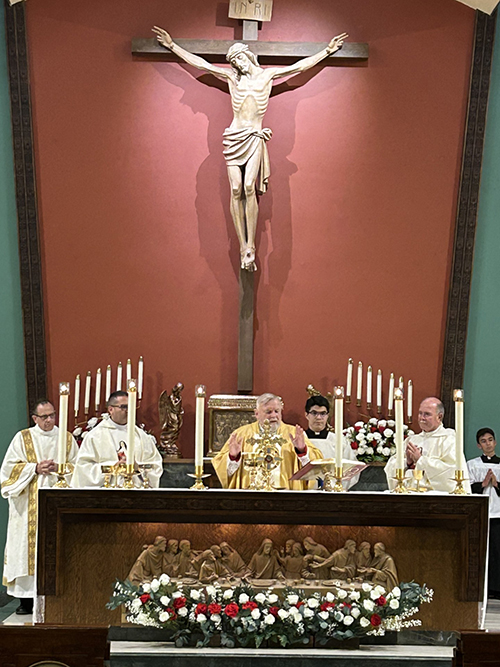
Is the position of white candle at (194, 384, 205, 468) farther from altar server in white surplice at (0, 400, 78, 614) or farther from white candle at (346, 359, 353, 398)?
white candle at (346, 359, 353, 398)

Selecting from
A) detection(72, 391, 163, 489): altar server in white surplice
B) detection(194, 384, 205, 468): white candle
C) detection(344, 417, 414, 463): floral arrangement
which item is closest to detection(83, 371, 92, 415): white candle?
detection(72, 391, 163, 489): altar server in white surplice

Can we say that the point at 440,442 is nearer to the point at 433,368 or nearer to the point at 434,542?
the point at 434,542

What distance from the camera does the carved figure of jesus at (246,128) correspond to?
692cm

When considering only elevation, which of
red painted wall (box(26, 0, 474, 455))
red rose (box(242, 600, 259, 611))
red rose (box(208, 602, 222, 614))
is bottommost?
red rose (box(208, 602, 222, 614))

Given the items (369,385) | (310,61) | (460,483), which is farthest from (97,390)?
(460,483)

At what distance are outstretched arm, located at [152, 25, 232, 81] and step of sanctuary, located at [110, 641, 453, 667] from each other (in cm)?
457

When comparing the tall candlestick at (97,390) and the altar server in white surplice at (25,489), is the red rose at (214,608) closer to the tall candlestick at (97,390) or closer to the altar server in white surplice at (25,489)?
the altar server in white surplice at (25,489)

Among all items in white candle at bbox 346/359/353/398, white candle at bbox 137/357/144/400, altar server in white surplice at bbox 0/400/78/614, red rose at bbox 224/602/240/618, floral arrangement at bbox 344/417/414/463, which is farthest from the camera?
white candle at bbox 346/359/353/398

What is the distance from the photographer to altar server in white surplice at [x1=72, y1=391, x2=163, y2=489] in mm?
5250

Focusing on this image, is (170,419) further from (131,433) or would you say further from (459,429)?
(459,429)

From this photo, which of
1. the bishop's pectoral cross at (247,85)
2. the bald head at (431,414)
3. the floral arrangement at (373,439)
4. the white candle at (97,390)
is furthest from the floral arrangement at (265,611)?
the bishop's pectoral cross at (247,85)

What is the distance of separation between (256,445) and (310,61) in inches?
147

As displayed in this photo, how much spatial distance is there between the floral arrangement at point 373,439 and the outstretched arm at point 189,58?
2.90m

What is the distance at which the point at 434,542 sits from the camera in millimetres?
4172
